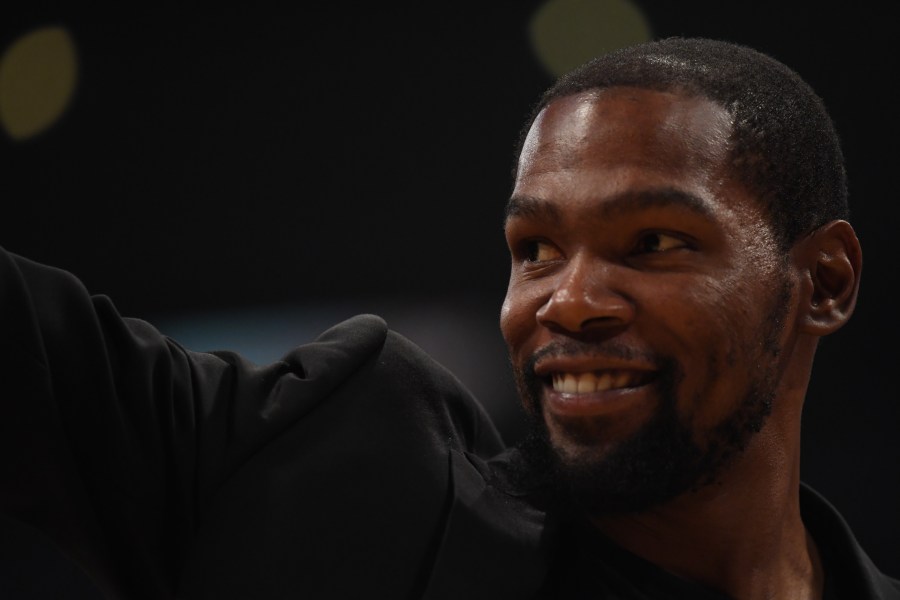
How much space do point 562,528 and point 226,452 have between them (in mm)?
397

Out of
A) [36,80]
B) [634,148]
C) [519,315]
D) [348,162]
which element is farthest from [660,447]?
[36,80]

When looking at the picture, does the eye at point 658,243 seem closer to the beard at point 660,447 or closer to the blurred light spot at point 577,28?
the beard at point 660,447

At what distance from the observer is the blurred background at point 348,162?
82.0 inches

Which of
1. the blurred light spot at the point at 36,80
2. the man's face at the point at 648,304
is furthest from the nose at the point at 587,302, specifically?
the blurred light spot at the point at 36,80

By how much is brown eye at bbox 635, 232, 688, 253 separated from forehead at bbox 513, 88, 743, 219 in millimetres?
51

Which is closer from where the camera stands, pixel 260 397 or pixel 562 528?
pixel 260 397

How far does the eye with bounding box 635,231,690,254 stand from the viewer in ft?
3.59

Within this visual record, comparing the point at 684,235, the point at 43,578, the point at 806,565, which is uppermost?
the point at 684,235

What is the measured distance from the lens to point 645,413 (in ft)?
3.52

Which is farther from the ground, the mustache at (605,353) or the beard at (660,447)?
the mustache at (605,353)

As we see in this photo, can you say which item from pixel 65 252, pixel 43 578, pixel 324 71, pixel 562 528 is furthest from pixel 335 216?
pixel 562 528

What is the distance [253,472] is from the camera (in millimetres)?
1026

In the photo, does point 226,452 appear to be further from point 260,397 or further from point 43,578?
point 43,578

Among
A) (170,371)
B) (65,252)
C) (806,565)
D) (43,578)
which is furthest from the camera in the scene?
(65,252)
